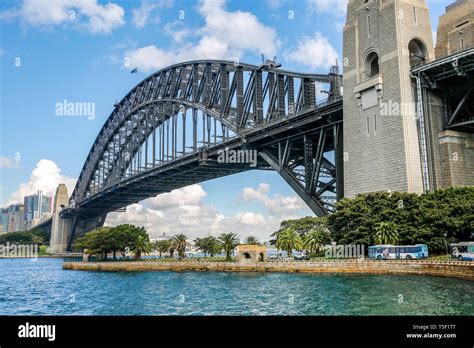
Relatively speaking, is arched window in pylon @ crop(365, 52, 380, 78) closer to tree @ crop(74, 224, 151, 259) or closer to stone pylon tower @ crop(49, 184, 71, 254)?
tree @ crop(74, 224, 151, 259)

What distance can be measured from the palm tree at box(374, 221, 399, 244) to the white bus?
15.9ft

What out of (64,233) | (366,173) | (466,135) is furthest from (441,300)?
(64,233)

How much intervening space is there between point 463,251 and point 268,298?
64.1 ft

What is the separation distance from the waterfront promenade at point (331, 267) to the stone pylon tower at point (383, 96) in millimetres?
7578

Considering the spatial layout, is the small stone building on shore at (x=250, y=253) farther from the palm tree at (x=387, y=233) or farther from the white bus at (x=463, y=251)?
the white bus at (x=463, y=251)

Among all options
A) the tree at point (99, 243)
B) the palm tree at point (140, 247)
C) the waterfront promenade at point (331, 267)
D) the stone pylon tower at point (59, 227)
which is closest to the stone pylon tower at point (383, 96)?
the waterfront promenade at point (331, 267)

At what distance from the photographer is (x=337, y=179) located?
183 ft

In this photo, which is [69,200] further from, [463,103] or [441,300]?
[441,300]

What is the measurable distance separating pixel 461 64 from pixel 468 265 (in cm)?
1839

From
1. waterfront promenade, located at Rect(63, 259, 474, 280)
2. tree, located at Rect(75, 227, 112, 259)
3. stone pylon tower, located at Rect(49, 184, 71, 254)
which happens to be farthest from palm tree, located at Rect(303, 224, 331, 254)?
stone pylon tower, located at Rect(49, 184, 71, 254)

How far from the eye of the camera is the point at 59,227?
146375 mm

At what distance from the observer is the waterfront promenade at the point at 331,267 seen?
122 feet

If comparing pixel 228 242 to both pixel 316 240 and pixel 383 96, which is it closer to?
pixel 316 240

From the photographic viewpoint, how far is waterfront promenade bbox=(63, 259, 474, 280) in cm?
3718
